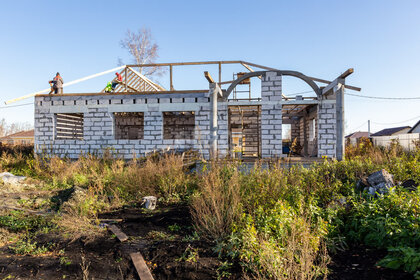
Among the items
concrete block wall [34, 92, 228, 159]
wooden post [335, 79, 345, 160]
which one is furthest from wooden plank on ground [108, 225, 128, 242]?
wooden post [335, 79, 345, 160]

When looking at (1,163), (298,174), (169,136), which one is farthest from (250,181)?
(169,136)

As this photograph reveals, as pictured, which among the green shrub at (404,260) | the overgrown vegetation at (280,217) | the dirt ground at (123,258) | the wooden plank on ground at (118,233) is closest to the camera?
the green shrub at (404,260)

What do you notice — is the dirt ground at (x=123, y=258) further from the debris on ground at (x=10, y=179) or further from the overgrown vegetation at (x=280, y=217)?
the debris on ground at (x=10, y=179)

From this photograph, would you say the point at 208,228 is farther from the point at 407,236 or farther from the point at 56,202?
the point at 56,202

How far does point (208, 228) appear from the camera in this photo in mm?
4148

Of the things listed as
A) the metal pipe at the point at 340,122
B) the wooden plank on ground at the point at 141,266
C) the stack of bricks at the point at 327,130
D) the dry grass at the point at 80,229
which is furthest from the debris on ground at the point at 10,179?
the metal pipe at the point at 340,122

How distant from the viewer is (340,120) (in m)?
9.97

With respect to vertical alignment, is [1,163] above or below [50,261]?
above

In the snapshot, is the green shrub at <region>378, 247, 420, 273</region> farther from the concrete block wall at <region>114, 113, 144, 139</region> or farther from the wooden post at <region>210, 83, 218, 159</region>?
the concrete block wall at <region>114, 113, 144, 139</region>

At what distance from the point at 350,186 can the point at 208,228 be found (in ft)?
10.3

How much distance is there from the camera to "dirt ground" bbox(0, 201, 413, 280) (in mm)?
3211

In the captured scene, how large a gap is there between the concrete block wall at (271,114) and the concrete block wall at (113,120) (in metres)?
1.60

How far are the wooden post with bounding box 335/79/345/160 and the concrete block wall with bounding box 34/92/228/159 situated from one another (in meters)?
4.22

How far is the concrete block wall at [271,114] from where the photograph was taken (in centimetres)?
1070
